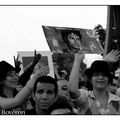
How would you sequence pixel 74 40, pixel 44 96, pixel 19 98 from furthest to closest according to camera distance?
pixel 74 40
pixel 19 98
pixel 44 96

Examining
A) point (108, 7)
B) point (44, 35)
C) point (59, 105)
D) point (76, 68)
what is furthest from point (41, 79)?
point (108, 7)

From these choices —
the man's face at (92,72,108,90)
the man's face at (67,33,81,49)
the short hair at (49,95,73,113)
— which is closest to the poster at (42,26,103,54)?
the man's face at (67,33,81,49)

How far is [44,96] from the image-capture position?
10.6ft

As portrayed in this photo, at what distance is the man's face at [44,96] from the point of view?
320 centimetres

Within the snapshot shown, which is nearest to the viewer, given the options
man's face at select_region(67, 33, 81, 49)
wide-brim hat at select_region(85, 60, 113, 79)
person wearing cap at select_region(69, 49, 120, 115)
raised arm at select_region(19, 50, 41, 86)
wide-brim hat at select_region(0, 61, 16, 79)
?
person wearing cap at select_region(69, 49, 120, 115)

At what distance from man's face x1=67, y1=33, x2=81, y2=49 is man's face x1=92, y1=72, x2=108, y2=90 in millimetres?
1006

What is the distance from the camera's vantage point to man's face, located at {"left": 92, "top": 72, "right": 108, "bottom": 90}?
11.5ft

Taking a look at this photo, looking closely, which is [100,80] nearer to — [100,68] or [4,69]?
[100,68]

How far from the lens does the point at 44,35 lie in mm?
4926

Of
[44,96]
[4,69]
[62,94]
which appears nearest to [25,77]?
[4,69]

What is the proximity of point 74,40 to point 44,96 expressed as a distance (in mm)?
1486

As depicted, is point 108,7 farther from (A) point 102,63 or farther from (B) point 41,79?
(B) point 41,79

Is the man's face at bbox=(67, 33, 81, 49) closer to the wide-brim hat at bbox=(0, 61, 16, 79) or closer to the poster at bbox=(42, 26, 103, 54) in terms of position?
the poster at bbox=(42, 26, 103, 54)

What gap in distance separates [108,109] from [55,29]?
1.84m
